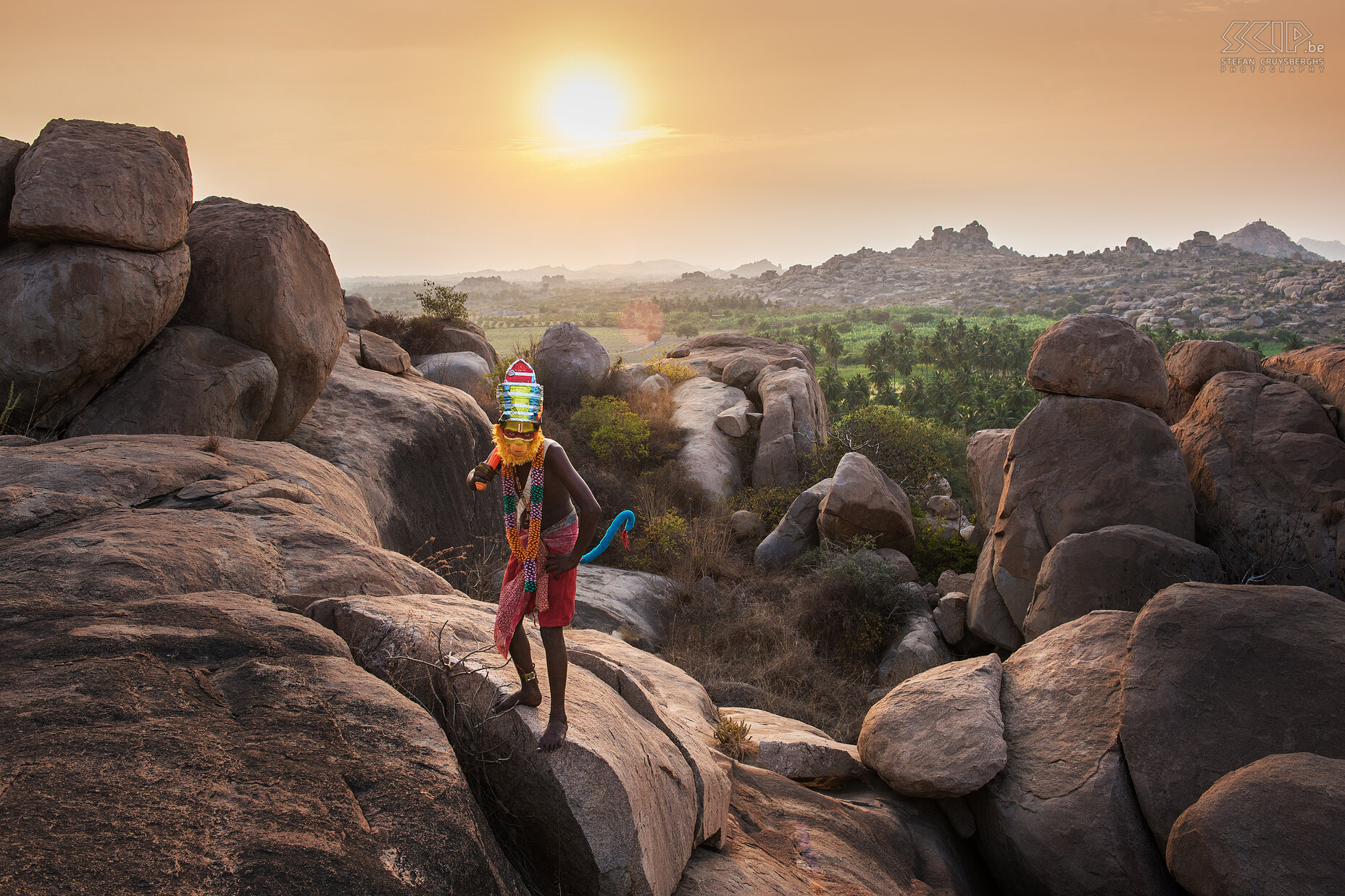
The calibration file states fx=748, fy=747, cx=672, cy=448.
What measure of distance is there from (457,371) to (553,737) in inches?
664

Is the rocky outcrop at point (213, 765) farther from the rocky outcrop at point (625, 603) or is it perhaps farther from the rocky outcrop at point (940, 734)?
the rocky outcrop at point (625, 603)

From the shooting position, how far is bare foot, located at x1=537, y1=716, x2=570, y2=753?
3498mm

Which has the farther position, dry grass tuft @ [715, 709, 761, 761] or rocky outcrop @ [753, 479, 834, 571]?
rocky outcrop @ [753, 479, 834, 571]

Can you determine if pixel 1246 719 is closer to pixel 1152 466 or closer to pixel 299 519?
pixel 1152 466

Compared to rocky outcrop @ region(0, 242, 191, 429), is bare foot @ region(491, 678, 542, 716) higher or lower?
lower

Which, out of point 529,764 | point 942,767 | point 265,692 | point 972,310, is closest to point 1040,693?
point 942,767

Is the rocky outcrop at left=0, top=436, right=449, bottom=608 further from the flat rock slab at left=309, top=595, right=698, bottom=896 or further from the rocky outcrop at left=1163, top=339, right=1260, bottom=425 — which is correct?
the rocky outcrop at left=1163, top=339, right=1260, bottom=425

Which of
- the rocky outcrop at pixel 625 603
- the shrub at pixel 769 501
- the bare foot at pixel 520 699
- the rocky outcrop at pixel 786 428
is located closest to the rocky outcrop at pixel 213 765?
the bare foot at pixel 520 699

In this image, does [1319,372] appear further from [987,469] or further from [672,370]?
[672,370]

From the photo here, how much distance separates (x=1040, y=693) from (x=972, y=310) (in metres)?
88.7

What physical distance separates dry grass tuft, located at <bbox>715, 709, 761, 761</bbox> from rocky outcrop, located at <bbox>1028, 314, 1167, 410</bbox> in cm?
624

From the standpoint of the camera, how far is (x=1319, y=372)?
30.6 feet

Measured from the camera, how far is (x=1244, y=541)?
8414mm

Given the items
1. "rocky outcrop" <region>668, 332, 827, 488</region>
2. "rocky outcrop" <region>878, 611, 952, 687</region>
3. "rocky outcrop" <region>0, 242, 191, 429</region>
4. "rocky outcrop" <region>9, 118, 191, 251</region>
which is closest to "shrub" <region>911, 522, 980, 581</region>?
"rocky outcrop" <region>878, 611, 952, 687</region>
